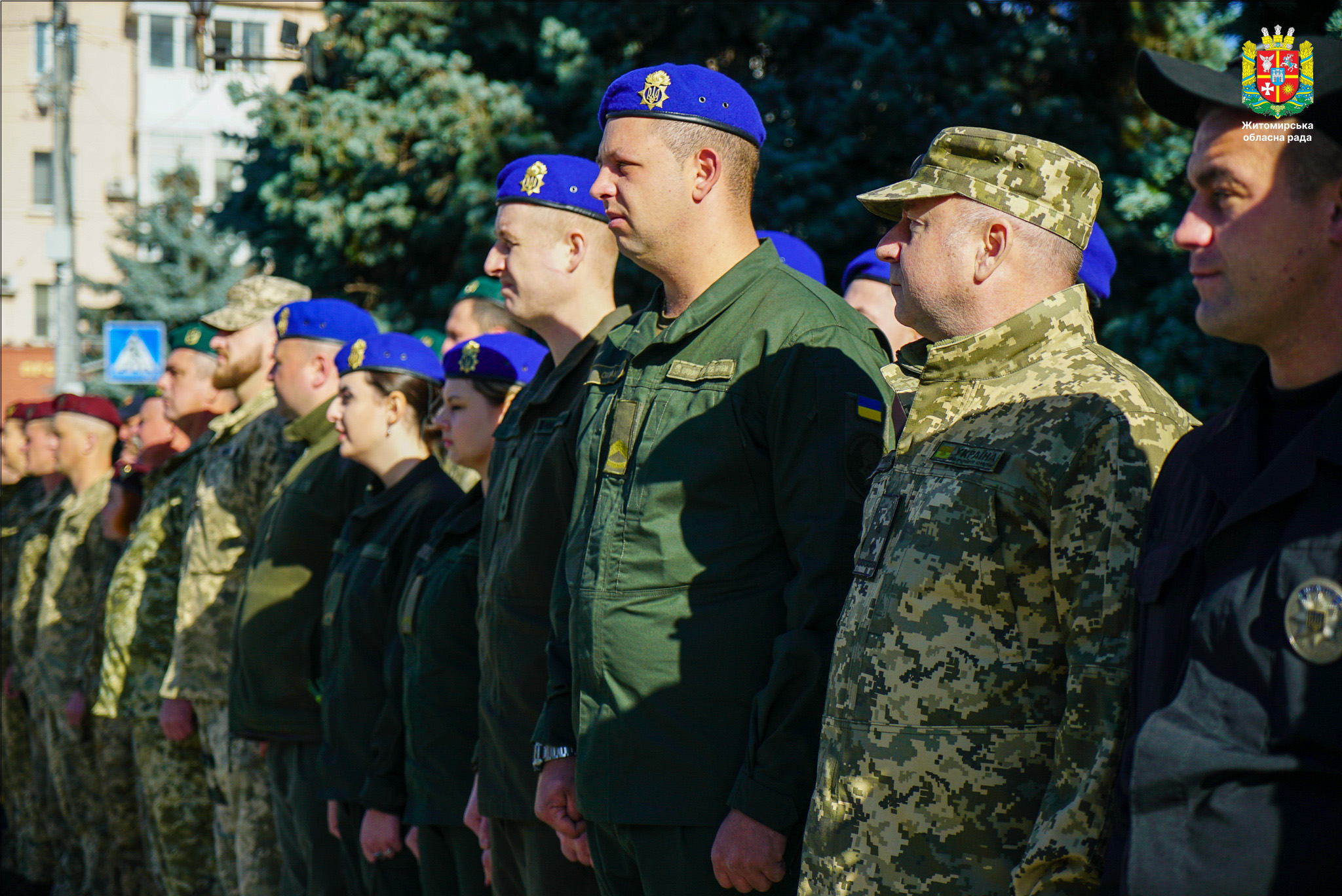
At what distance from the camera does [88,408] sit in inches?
348

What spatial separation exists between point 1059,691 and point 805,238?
7016 millimetres

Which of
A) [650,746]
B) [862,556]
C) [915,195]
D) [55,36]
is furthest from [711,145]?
[55,36]

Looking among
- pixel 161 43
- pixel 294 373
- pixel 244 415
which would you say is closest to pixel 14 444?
pixel 244 415

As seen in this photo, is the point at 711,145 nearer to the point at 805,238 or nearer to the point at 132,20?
the point at 805,238

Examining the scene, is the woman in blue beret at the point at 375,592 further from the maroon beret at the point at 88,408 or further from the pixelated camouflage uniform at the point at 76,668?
the maroon beret at the point at 88,408

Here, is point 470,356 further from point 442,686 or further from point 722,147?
point 722,147

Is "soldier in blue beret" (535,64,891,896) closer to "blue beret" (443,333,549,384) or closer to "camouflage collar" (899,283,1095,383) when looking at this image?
"camouflage collar" (899,283,1095,383)

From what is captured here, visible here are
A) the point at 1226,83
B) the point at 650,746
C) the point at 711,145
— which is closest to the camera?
the point at 1226,83

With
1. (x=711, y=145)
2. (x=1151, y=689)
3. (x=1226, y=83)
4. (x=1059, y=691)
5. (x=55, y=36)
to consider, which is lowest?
(x=55, y=36)

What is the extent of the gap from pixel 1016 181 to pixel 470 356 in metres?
2.33

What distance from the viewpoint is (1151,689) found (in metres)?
1.89

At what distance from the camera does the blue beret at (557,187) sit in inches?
158

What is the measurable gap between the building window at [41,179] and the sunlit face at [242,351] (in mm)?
31873

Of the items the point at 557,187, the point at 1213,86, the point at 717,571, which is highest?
the point at 1213,86
